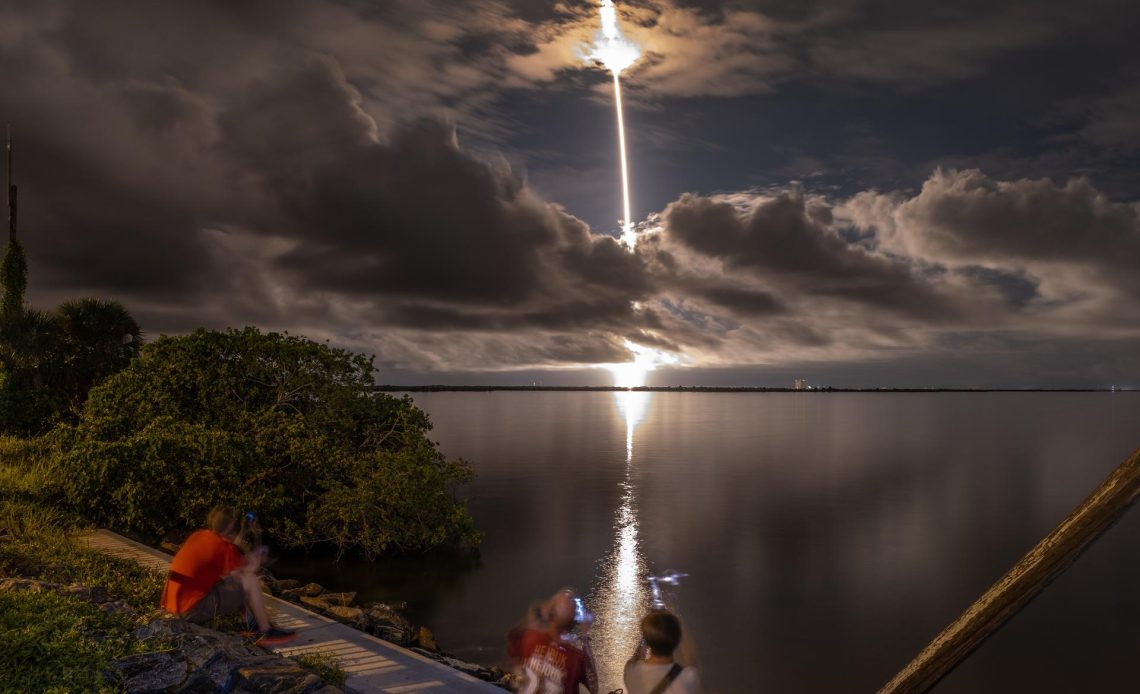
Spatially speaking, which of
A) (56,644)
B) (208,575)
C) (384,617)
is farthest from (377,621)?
(56,644)

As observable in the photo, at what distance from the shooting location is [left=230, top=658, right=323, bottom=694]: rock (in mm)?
8070

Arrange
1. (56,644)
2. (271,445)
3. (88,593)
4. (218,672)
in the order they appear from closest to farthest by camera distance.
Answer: (56,644) → (218,672) → (88,593) → (271,445)

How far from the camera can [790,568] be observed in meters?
30.3

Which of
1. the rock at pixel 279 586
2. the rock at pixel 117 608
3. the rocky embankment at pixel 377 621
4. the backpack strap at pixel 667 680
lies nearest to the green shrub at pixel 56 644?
the rock at pixel 117 608

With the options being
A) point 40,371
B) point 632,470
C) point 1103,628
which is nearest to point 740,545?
point 1103,628

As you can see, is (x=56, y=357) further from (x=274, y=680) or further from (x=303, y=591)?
(x=274, y=680)

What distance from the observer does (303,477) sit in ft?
90.5

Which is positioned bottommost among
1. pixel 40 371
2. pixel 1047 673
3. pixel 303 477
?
pixel 1047 673

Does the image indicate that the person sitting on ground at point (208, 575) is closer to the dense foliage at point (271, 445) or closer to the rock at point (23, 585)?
the rock at point (23, 585)

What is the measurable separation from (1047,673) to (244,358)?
28637 millimetres

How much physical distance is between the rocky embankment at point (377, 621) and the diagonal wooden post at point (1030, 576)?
37.7 feet

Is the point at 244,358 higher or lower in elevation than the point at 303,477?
higher

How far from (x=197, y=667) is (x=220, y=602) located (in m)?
1.81

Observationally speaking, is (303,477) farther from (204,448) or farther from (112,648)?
(112,648)
